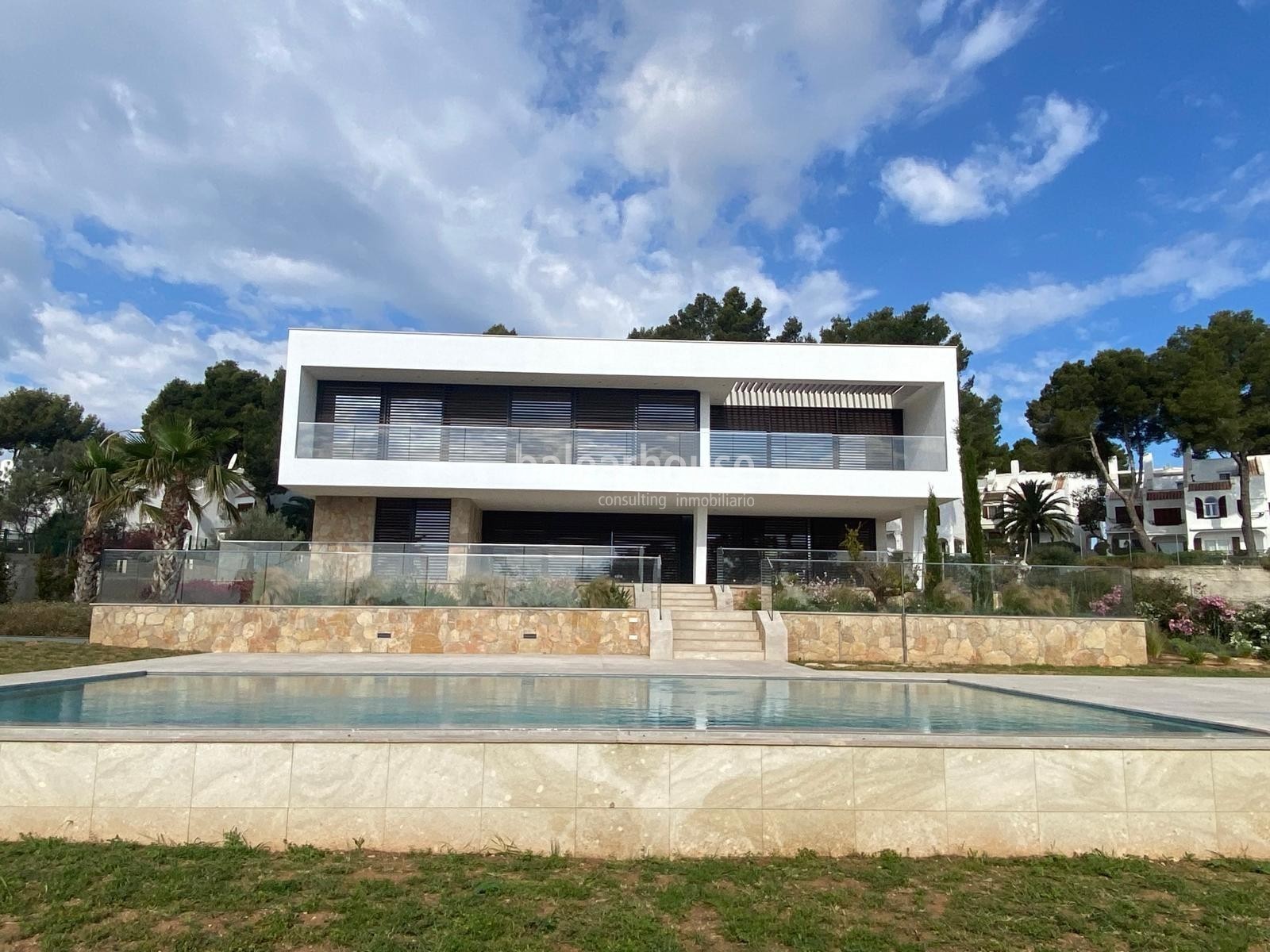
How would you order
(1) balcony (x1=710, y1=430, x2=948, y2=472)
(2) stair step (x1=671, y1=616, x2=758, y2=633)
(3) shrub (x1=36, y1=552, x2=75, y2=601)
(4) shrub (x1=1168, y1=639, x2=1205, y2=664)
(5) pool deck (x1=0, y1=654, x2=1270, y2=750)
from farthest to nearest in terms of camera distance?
(3) shrub (x1=36, y1=552, x2=75, y2=601), (1) balcony (x1=710, y1=430, x2=948, y2=472), (4) shrub (x1=1168, y1=639, x2=1205, y2=664), (2) stair step (x1=671, y1=616, x2=758, y2=633), (5) pool deck (x1=0, y1=654, x2=1270, y2=750)

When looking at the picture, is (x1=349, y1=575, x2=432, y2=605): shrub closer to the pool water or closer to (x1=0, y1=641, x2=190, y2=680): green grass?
(x1=0, y1=641, x2=190, y2=680): green grass

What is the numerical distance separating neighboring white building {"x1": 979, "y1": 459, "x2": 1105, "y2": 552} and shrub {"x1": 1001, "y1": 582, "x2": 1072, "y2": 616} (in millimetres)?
27177

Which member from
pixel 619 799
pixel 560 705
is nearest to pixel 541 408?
pixel 560 705

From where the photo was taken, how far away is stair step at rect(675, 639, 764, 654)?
50.6 ft

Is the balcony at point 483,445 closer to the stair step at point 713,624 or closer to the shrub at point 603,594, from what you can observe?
the shrub at point 603,594

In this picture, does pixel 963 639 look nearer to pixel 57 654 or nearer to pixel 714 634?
pixel 714 634

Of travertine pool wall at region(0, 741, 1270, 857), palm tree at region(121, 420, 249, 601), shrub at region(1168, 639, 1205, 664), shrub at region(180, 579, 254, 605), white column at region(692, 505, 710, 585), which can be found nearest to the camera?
travertine pool wall at region(0, 741, 1270, 857)

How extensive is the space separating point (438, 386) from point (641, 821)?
17992 millimetres

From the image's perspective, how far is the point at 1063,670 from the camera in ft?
50.3

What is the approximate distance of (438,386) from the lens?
21.3 meters

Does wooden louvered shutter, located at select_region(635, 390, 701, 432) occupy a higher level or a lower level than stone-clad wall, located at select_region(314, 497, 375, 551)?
higher

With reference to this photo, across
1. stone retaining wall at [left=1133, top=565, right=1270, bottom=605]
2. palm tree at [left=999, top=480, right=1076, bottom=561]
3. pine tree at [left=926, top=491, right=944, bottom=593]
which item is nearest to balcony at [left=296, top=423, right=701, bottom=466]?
pine tree at [left=926, top=491, right=944, bottom=593]

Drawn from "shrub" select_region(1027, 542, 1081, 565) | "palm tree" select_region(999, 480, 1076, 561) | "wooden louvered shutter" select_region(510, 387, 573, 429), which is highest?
"wooden louvered shutter" select_region(510, 387, 573, 429)

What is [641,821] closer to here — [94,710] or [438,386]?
[94,710]
